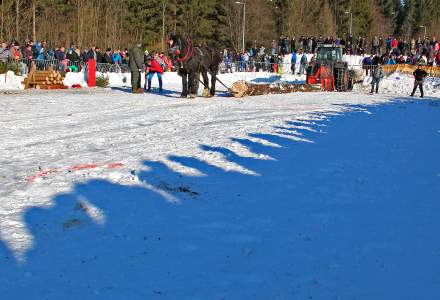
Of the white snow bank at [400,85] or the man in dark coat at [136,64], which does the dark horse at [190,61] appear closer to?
the man in dark coat at [136,64]

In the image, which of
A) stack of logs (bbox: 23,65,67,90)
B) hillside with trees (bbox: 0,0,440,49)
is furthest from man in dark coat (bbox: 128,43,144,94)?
hillside with trees (bbox: 0,0,440,49)

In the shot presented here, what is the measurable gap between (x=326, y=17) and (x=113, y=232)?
70.7m

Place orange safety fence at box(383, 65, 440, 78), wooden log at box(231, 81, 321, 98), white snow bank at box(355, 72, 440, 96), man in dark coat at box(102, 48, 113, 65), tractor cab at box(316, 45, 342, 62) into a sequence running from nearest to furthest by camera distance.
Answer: wooden log at box(231, 81, 321, 98) → white snow bank at box(355, 72, 440, 96) → man in dark coat at box(102, 48, 113, 65) → tractor cab at box(316, 45, 342, 62) → orange safety fence at box(383, 65, 440, 78)

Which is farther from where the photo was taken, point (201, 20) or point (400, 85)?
point (201, 20)

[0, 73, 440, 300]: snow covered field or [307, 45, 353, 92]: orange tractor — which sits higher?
[307, 45, 353, 92]: orange tractor

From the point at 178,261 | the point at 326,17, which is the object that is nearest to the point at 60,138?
the point at 178,261

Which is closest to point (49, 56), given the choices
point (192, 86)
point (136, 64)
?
point (136, 64)

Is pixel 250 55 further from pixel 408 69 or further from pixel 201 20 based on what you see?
pixel 201 20

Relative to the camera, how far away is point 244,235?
4.95 m

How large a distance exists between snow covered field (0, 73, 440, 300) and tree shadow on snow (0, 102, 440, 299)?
0.01 m

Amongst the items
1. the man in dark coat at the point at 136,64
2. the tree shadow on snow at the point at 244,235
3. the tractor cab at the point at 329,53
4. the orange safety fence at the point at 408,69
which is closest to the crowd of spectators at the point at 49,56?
the man in dark coat at the point at 136,64

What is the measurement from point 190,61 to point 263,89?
4615 millimetres

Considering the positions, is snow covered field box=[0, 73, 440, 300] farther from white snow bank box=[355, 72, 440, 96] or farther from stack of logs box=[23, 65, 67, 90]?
white snow bank box=[355, 72, 440, 96]

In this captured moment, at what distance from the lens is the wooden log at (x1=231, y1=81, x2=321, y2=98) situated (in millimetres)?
20172
